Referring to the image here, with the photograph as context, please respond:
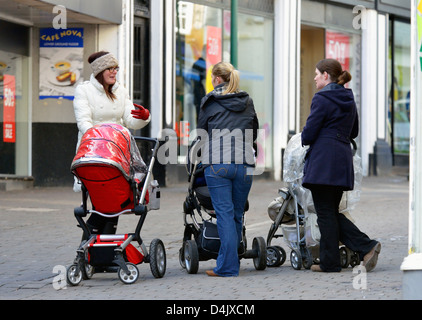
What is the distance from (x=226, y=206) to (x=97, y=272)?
1119 mm

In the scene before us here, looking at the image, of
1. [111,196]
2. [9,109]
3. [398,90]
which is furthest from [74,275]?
A: [398,90]

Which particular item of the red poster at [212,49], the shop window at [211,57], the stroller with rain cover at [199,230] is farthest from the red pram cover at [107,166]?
the red poster at [212,49]

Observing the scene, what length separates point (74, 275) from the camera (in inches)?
278

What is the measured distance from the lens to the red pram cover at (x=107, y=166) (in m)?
7.07

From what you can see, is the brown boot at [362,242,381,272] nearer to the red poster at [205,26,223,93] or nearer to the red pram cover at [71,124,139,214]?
the red pram cover at [71,124,139,214]

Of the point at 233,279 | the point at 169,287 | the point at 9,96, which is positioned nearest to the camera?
the point at 169,287

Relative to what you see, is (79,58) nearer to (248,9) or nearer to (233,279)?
(248,9)

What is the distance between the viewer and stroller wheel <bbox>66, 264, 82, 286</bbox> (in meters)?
7.03

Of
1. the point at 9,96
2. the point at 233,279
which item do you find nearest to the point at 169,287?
the point at 233,279

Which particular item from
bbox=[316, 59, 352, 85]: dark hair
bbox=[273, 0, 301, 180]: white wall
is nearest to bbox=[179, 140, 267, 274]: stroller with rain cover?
bbox=[316, 59, 352, 85]: dark hair

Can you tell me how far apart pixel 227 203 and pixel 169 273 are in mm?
775

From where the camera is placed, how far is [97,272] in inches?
294

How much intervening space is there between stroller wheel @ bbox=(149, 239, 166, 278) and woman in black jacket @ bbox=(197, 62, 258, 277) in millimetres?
423

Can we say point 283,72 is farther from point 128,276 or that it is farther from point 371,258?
point 128,276
